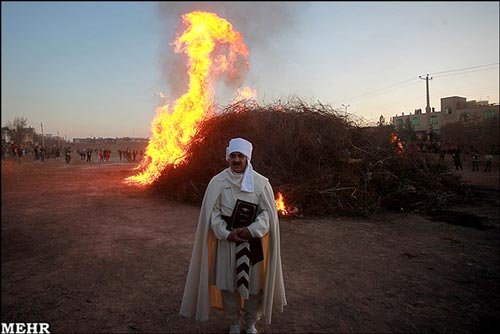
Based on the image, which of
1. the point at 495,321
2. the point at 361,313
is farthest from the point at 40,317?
the point at 495,321

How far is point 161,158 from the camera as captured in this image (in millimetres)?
15891

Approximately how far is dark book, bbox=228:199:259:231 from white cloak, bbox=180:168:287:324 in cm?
16

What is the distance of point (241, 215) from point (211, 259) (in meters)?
0.57

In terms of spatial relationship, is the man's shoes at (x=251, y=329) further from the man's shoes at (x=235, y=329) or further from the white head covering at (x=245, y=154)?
the white head covering at (x=245, y=154)

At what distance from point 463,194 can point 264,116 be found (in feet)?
25.6

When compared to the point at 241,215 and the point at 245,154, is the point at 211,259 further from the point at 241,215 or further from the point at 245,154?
the point at 245,154

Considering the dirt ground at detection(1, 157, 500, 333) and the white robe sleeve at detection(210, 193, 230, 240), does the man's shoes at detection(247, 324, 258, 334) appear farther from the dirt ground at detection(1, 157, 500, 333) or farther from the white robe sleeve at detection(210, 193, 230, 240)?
the white robe sleeve at detection(210, 193, 230, 240)

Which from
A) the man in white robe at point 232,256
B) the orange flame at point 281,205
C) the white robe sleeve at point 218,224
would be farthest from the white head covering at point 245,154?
→ the orange flame at point 281,205

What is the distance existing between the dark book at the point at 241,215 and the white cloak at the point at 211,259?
0.51ft

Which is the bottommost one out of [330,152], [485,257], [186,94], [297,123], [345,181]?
[485,257]

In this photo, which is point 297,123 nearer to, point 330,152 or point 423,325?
point 330,152

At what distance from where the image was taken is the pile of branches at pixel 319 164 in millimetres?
9203

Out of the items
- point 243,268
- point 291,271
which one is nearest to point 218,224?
point 243,268

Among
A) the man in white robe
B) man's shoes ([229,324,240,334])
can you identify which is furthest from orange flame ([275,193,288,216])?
man's shoes ([229,324,240,334])
